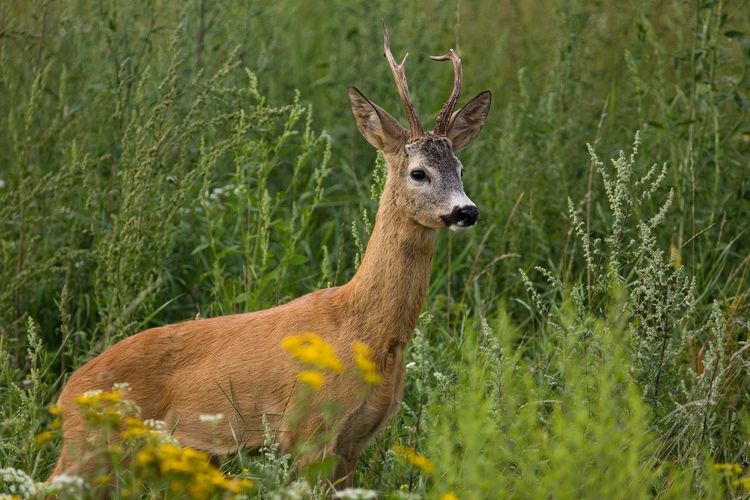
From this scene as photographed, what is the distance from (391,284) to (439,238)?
1945 mm

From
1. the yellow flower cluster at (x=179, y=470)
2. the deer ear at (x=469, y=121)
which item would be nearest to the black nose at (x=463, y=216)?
the deer ear at (x=469, y=121)

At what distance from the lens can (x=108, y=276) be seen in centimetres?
430

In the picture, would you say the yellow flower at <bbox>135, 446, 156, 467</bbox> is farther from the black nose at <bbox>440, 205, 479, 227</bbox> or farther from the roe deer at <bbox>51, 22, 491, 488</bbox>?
the black nose at <bbox>440, 205, 479, 227</bbox>

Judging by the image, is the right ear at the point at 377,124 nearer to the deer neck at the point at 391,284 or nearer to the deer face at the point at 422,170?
the deer face at the point at 422,170

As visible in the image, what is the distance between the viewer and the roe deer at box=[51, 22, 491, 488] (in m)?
3.52

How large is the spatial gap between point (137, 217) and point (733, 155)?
3.48m

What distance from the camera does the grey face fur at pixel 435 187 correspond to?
11.7 feet

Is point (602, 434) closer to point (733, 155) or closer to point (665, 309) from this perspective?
point (665, 309)

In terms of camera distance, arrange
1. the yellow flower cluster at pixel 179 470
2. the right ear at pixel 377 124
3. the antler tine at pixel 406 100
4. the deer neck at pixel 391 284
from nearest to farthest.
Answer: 1. the yellow flower cluster at pixel 179 470
2. the deer neck at pixel 391 284
3. the antler tine at pixel 406 100
4. the right ear at pixel 377 124

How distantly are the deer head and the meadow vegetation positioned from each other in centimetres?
32

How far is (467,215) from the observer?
11.6 feet

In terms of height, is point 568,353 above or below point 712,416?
above

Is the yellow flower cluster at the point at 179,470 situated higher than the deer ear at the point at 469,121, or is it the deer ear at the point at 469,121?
the deer ear at the point at 469,121

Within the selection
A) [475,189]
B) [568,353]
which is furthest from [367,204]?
[568,353]
